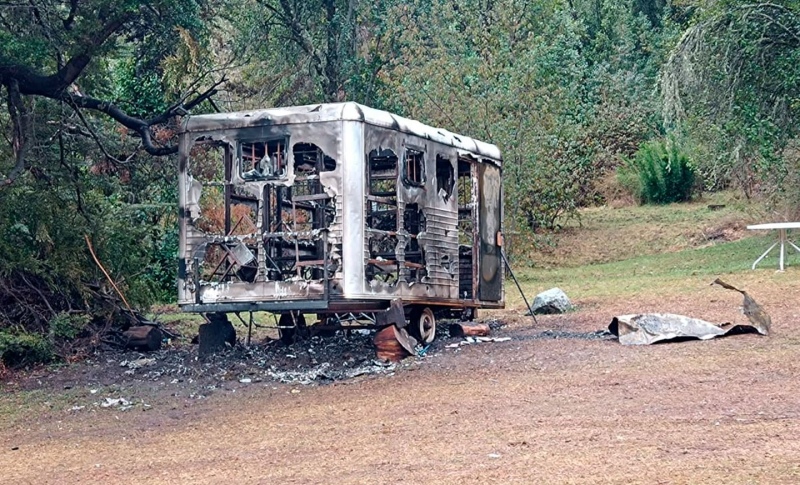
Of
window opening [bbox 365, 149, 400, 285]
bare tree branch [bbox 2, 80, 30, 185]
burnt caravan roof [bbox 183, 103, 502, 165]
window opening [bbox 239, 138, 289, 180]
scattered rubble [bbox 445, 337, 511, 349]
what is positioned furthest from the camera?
scattered rubble [bbox 445, 337, 511, 349]

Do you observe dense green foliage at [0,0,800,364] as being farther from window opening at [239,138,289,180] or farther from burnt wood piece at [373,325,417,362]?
burnt wood piece at [373,325,417,362]

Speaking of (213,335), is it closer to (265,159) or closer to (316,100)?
(265,159)

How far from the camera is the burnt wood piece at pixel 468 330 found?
1515cm

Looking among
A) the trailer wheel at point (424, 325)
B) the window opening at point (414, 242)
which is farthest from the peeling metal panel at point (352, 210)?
the trailer wheel at point (424, 325)

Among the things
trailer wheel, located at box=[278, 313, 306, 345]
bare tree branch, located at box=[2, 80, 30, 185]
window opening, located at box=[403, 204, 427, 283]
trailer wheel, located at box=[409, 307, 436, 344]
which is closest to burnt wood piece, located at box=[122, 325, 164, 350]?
trailer wheel, located at box=[278, 313, 306, 345]

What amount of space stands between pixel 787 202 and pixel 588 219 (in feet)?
23.3

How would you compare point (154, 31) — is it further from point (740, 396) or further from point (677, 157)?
point (677, 157)

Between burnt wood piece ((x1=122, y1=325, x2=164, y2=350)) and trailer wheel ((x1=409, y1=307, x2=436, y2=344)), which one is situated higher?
trailer wheel ((x1=409, y1=307, x2=436, y2=344))

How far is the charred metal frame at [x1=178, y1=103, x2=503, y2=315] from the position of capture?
12555mm

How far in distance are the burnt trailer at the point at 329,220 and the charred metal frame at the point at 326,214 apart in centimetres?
1

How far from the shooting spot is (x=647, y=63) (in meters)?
36.2

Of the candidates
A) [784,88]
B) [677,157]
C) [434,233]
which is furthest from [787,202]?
[434,233]

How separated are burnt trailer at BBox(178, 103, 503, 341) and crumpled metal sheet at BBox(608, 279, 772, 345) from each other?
2.49 meters

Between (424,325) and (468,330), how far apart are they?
35.6 inches
